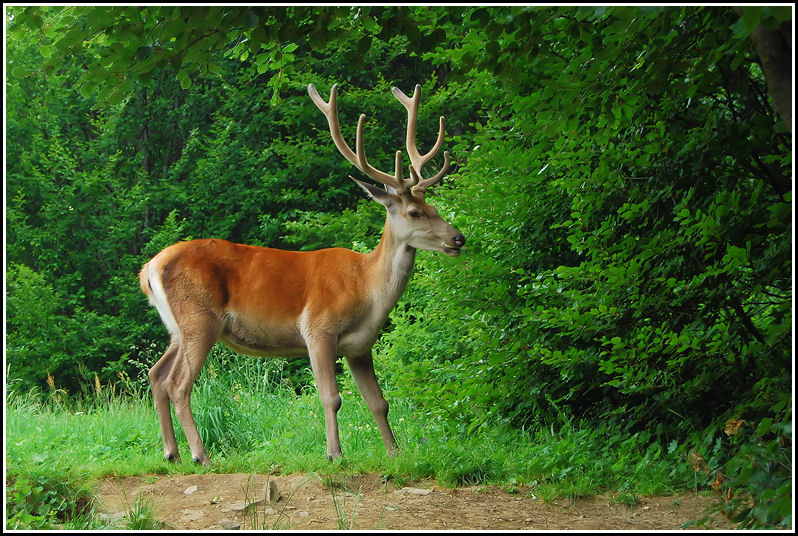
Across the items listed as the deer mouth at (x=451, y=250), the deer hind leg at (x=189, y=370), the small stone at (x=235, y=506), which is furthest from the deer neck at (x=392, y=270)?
the small stone at (x=235, y=506)

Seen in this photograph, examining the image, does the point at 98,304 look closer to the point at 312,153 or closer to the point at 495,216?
the point at 312,153

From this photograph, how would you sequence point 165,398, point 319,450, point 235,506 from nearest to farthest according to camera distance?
point 235,506 < point 165,398 < point 319,450

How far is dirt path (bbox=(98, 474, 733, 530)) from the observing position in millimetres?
4422

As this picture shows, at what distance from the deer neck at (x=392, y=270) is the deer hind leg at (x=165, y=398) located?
4.94 ft

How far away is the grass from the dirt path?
11 centimetres

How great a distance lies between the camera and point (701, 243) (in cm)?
481

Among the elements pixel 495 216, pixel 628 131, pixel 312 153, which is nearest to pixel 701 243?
pixel 628 131

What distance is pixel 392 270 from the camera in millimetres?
6109

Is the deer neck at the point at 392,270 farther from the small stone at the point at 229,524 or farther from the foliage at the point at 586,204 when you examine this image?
the small stone at the point at 229,524

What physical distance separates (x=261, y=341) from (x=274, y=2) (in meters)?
2.74

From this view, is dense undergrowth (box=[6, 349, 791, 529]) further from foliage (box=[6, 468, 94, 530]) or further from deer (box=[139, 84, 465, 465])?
deer (box=[139, 84, 465, 465])

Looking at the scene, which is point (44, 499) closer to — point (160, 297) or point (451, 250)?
point (160, 297)

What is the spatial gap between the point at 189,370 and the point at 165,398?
0.33 m

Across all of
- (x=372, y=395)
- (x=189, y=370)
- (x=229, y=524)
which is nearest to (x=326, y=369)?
(x=372, y=395)
